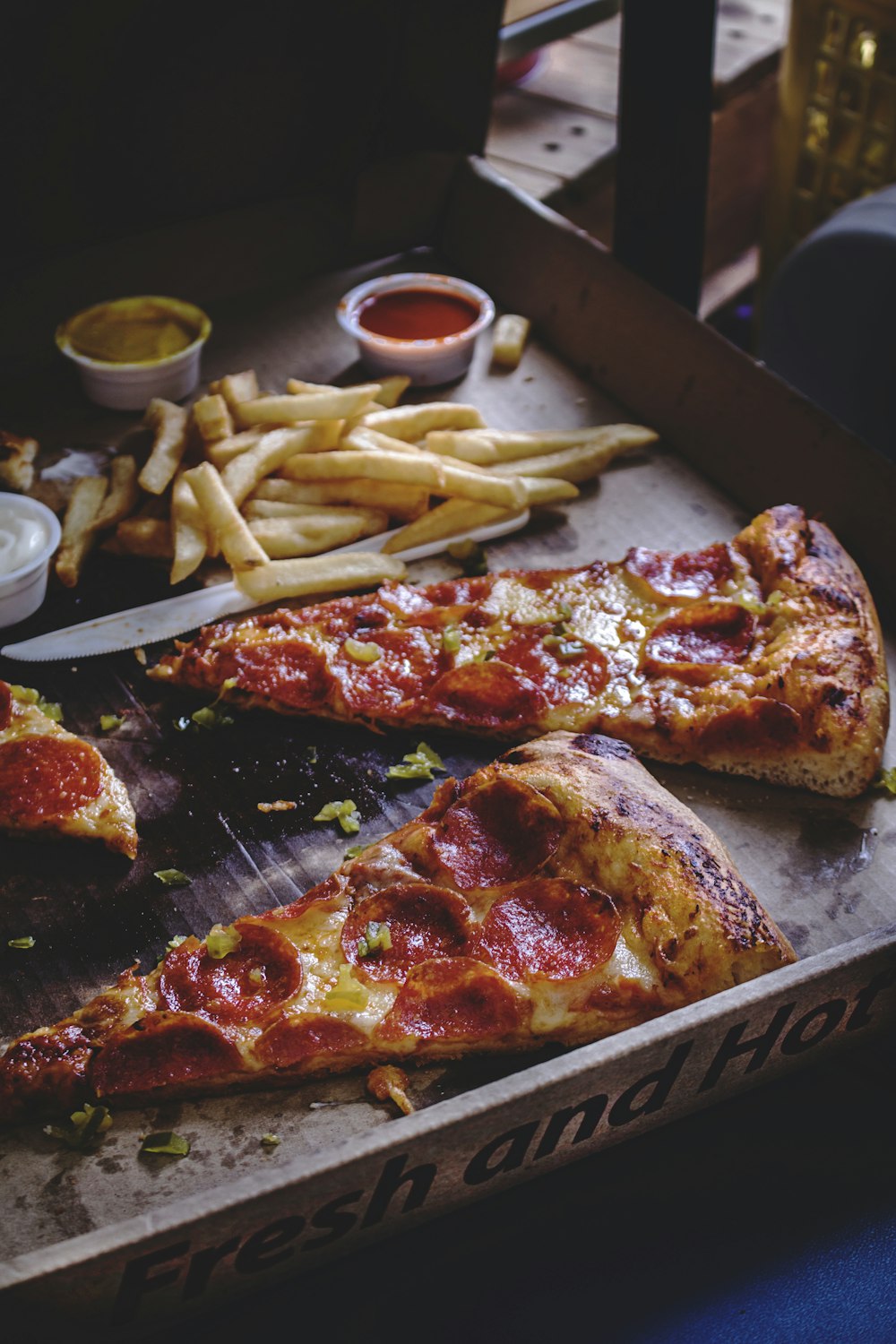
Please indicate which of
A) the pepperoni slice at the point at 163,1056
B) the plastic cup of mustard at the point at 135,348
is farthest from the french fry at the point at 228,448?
the pepperoni slice at the point at 163,1056

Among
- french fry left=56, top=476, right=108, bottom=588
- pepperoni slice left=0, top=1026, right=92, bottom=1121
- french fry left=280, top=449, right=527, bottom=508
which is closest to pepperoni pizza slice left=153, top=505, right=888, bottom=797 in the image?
french fry left=280, top=449, right=527, bottom=508

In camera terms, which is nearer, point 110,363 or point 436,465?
point 436,465

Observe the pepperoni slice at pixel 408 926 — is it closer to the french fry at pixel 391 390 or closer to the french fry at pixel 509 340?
the french fry at pixel 391 390

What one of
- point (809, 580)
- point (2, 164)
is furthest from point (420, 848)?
point (2, 164)

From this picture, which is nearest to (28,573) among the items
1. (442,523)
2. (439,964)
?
(442,523)

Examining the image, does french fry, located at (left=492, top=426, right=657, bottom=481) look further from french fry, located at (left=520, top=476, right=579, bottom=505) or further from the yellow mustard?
the yellow mustard

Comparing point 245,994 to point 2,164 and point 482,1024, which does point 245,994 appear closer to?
point 482,1024
